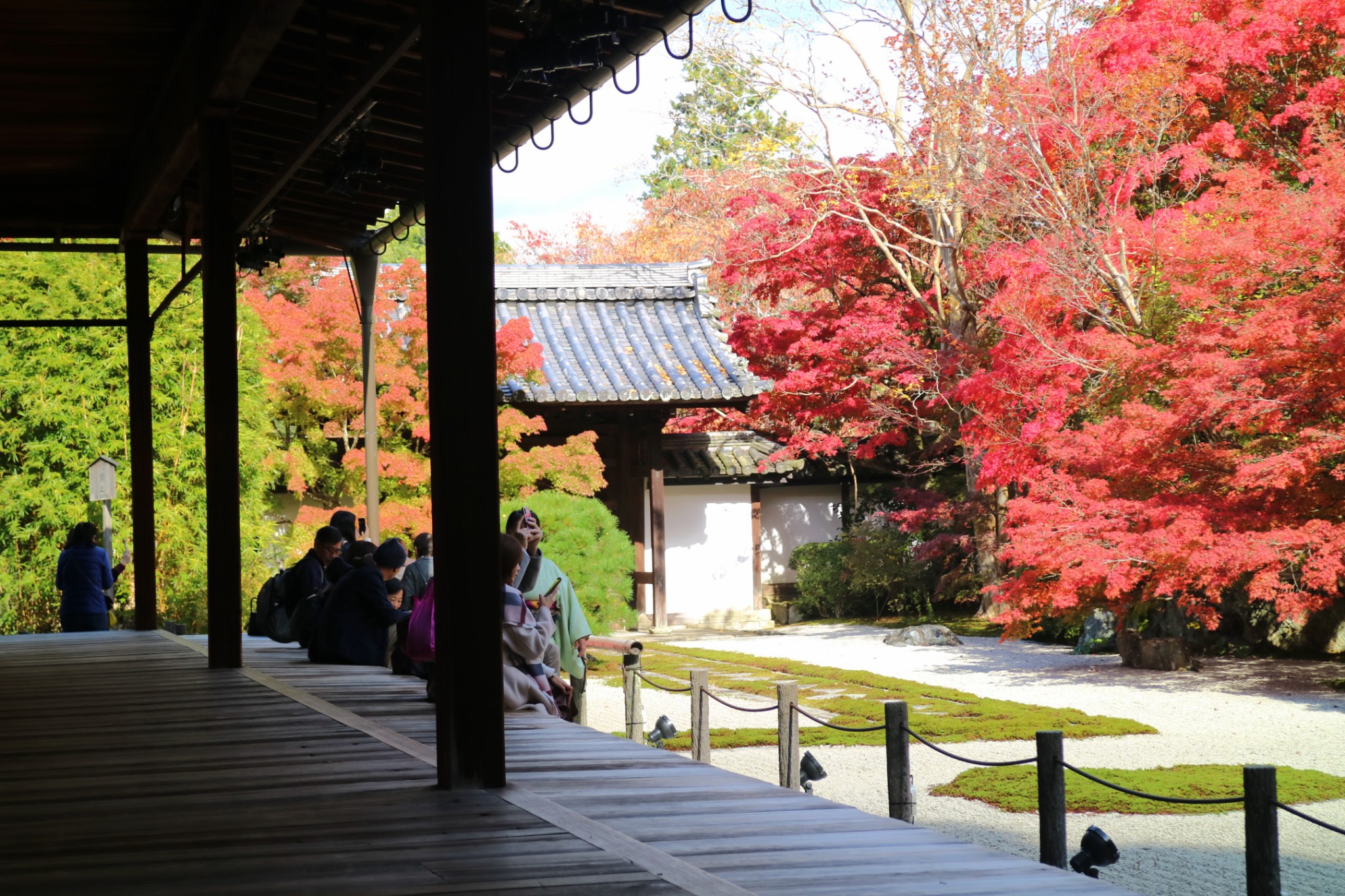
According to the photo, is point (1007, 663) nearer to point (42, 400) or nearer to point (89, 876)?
point (42, 400)

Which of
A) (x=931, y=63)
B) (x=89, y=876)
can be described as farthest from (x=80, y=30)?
(x=931, y=63)

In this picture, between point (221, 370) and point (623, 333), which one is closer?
point (221, 370)

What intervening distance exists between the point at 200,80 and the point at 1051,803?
15.5 ft

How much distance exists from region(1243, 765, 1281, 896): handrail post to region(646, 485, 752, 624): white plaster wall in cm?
1414

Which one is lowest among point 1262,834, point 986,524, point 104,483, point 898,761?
point 898,761

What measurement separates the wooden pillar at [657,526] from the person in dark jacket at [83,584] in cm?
765

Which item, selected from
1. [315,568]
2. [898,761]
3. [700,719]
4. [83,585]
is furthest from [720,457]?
[898,761]

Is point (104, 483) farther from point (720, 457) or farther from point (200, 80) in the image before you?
point (720, 457)

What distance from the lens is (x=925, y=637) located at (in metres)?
14.4

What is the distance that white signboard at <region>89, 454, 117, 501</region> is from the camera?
1077cm

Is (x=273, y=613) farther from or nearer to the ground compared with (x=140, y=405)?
nearer to the ground

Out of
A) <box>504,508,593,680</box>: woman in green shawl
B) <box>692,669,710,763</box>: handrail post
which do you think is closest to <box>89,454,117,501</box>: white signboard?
<box>504,508,593,680</box>: woman in green shawl

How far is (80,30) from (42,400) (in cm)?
752

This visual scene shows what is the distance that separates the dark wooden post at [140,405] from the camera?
8875 millimetres
